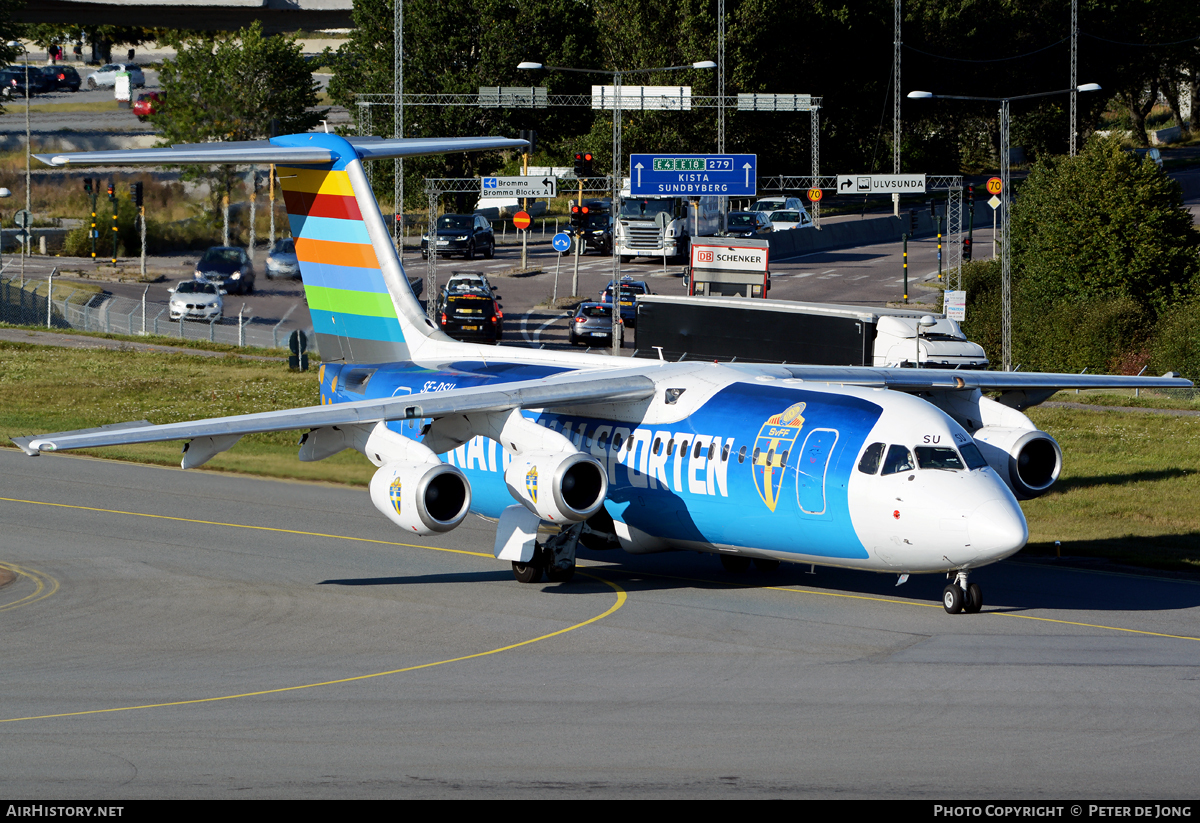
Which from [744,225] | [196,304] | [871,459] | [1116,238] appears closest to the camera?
[871,459]

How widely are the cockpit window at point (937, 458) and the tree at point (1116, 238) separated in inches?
1599

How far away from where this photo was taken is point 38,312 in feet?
228

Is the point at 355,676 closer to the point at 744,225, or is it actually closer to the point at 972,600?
the point at 972,600

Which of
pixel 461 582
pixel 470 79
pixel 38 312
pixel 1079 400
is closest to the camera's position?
pixel 461 582

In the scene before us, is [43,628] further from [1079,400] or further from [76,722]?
[1079,400]

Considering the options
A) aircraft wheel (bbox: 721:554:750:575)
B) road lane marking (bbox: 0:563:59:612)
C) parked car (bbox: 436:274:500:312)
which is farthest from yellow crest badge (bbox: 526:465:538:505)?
parked car (bbox: 436:274:500:312)

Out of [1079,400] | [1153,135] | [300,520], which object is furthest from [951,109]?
[300,520]

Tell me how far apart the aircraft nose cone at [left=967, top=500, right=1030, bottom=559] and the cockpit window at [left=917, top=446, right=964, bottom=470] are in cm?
93

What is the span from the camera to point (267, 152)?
27.2 metres

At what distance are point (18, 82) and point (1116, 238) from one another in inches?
4413

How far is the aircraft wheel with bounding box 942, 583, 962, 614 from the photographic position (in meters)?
21.5

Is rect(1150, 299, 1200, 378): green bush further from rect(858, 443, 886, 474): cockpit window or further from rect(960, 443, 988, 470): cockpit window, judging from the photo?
rect(858, 443, 886, 474): cockpit window

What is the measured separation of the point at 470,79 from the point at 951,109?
44.1 metres

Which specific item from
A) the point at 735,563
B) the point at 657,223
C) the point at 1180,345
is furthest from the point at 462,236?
the point at 735,563
